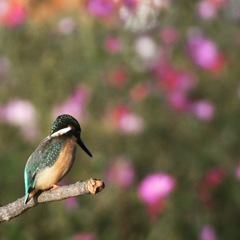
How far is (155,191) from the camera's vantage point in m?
1.86

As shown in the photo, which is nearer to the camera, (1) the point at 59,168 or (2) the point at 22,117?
(1) the point at 59,168

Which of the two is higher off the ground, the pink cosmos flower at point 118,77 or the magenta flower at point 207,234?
the pink cosmos flower at point 118,77

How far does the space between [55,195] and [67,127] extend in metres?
0.04

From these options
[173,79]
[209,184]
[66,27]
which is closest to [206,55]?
[173,79]

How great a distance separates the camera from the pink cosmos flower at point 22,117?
221cm

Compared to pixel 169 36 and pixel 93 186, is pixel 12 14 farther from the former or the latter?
pixel 93 186

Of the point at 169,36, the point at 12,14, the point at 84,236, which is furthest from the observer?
the point at 169,36

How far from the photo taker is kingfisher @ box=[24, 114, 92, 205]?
1.47ft

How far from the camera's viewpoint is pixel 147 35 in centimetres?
268

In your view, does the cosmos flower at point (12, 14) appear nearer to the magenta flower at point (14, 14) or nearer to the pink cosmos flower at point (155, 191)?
the magenta flower at point (14, 14)

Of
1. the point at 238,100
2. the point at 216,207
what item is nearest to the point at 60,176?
the point at 216,207

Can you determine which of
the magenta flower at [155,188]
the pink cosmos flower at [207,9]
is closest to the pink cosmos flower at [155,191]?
the magenta flower at [155,188]

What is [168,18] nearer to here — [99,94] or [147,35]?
[147,35]

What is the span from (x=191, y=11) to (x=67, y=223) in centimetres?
129
